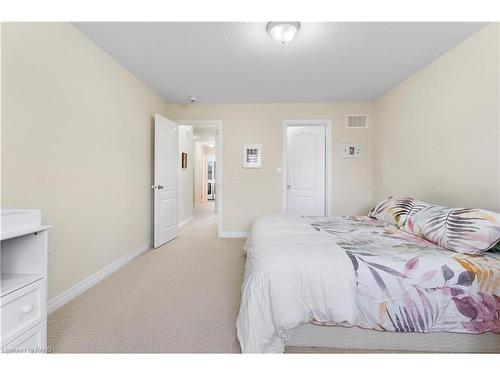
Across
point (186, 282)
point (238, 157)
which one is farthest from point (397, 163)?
point (186, 282)

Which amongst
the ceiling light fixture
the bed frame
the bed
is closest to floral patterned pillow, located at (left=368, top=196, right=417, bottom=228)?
the bed

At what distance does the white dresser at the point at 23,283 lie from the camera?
3.26ft

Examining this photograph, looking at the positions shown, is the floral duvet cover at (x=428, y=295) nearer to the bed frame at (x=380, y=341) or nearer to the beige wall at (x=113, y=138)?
the bed frame at (x=380, y=341)

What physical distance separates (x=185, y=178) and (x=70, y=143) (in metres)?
3.42

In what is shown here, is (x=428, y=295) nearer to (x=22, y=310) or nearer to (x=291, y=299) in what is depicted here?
(x=291, y=299)

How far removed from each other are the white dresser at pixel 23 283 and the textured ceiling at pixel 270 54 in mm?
1777

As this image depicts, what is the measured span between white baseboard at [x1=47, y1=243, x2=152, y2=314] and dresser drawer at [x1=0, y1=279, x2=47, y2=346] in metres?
0.68

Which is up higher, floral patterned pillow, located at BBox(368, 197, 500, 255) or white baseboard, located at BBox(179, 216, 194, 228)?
floral patterned pillow, located at BBox(368, 197, 500, 255)

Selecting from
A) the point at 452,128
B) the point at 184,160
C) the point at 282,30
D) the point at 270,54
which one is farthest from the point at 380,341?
the point at 184,160

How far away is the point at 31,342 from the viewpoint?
111 cm

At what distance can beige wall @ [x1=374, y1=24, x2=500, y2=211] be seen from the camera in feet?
5.89

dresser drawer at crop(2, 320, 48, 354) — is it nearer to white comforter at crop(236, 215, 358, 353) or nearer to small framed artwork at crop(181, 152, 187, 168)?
white comforter at crop(236, 215, 358, 353)

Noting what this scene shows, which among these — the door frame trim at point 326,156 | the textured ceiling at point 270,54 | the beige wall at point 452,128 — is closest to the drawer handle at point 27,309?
the textured ceiling at point 270,54
